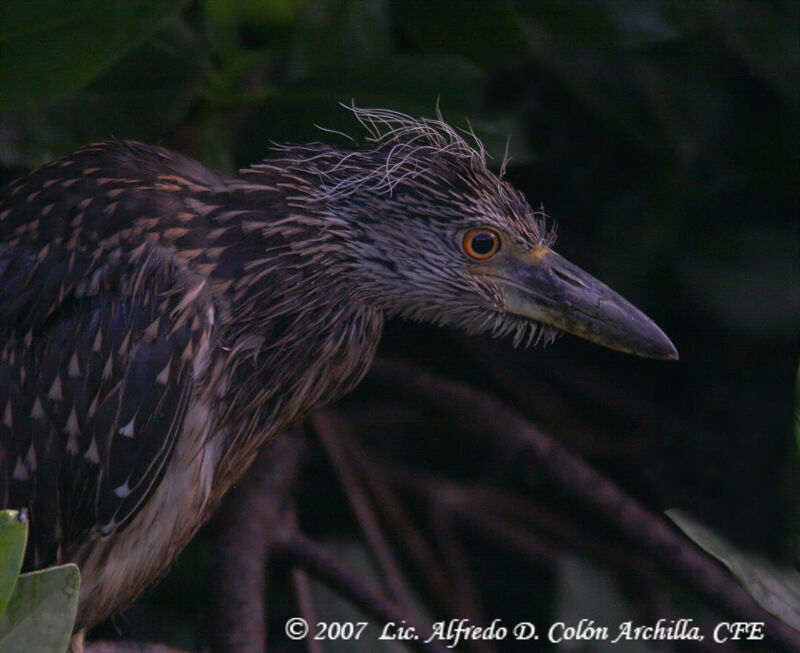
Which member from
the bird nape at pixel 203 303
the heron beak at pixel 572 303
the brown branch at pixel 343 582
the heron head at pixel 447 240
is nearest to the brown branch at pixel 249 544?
the brown branch at pixel 343 582

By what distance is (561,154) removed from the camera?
2225mm

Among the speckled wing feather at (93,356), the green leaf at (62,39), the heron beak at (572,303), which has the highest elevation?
the green leaf at (62,39)

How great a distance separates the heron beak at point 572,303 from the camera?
152 centimetres

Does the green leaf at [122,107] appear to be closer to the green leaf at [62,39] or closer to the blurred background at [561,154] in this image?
the blurred background at [561,154]

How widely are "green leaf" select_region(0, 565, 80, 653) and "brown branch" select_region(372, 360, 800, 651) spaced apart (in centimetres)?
139

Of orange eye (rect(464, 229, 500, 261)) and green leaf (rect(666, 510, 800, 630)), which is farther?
orange eye (rect(464, 229, 500, 261))

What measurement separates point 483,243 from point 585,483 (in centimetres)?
81

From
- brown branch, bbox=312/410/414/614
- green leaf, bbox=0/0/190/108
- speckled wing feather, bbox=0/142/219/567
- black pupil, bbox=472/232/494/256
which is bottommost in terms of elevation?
brown branch, bbox=312/410/414/614

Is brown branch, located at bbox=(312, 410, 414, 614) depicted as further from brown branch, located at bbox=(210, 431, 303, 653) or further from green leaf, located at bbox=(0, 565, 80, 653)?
green leaf, located at bbox=(0, 565, 80, 653)

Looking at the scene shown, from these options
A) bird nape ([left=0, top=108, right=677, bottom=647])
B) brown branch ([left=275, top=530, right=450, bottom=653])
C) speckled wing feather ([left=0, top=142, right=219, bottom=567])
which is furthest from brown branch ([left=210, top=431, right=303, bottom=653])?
speckled wing feather ([left=0, top=142, right=219, bottom=567])

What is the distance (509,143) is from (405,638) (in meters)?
0.96

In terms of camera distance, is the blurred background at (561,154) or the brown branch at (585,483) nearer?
the blurred background at (561,154)

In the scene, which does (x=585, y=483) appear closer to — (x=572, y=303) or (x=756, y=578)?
(x=572, y=303)

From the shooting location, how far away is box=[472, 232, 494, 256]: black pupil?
160cm
